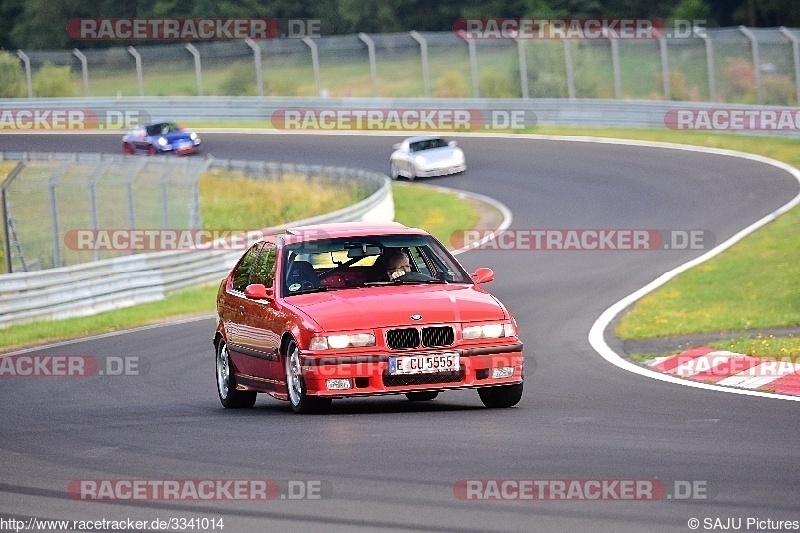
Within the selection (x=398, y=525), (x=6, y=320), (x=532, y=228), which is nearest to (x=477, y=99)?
(x=532, y=228)

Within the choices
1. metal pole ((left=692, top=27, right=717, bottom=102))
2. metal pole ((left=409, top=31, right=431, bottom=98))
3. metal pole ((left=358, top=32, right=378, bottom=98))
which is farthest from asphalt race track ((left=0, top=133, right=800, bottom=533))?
metal pole ((left=358, top=32, right=378, bottom=98))

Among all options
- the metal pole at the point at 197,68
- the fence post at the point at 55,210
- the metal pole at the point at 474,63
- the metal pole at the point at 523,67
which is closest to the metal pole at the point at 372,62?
the metal pole at the point at 474,63

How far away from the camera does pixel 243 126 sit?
55.3 m

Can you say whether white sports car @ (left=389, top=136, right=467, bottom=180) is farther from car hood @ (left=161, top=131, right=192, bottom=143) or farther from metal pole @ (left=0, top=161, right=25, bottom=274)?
metal pole @ (left=0, top=161, right=25, bottom=274)

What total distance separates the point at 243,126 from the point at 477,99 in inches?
429

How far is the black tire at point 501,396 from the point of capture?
10805 millimetres

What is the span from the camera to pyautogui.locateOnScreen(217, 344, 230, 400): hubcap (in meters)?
12.4

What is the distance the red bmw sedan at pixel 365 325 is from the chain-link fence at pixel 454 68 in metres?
30.7

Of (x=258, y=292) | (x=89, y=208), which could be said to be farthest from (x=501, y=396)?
(x=89, y=208)

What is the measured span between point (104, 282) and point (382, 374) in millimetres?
13500

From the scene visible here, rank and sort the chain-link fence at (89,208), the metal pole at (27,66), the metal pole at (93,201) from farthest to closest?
the metal pole at (27,66) → the metal pole at (93,201) → the chain-link fence at (89,208)

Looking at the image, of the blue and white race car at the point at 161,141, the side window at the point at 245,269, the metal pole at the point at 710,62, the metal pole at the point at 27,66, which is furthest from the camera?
the metal pole at the point at 27,66

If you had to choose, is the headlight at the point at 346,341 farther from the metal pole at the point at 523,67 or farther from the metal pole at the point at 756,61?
the metal pole at the point at 523,67

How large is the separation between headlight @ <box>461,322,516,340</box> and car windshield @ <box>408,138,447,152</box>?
98.6 feet
